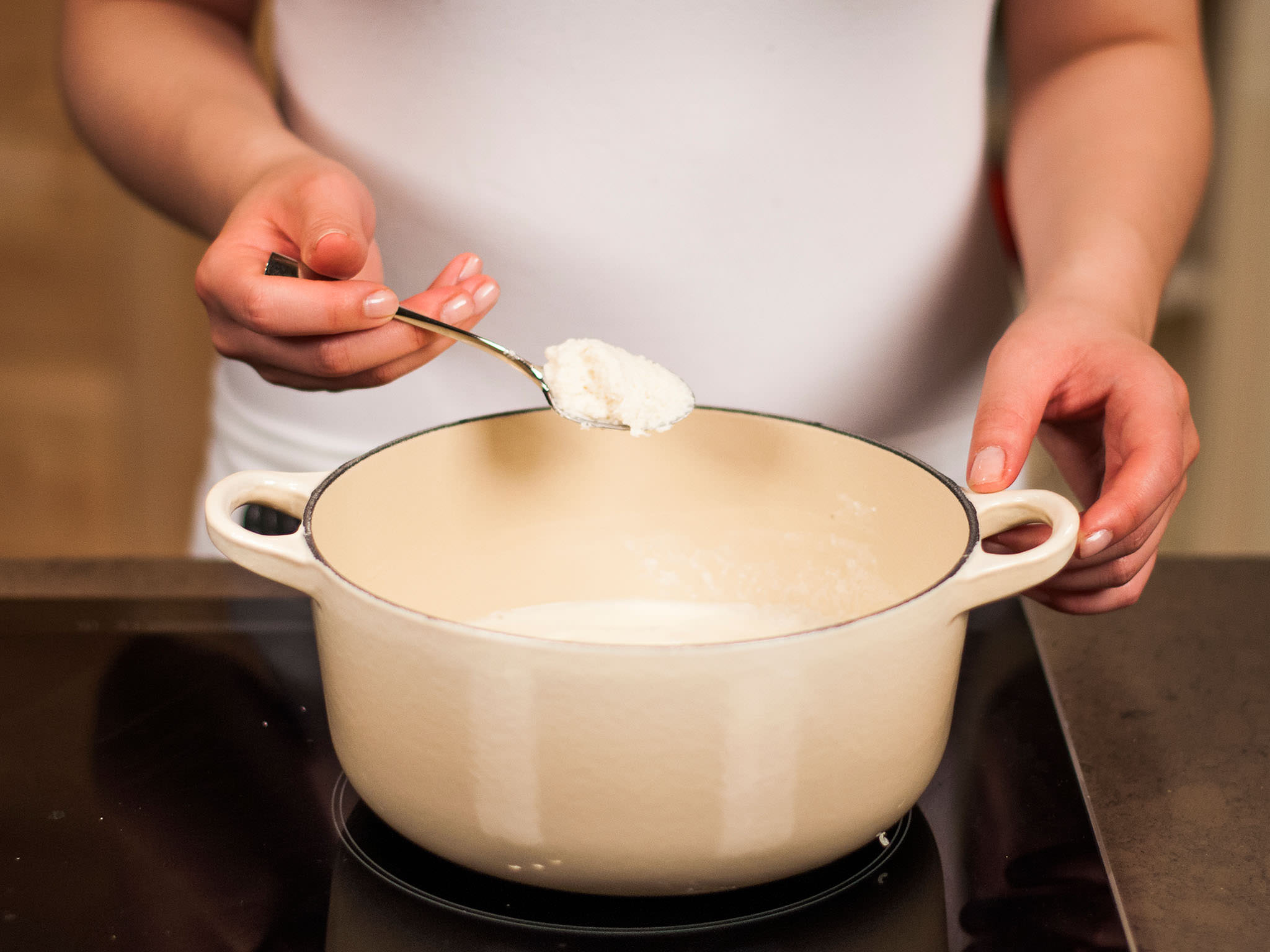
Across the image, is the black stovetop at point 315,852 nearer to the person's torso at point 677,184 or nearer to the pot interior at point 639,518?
the pot interior at point 639,518

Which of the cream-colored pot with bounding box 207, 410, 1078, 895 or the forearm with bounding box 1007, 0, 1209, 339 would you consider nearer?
the cream-colored pot with bounding box 207, 410, 1078, 895

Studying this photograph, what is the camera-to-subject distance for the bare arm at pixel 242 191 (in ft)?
1.89

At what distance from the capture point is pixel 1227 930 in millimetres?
432

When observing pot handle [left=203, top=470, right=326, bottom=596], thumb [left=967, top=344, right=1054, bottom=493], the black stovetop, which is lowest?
the black stovetop

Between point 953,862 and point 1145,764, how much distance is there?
0.15m

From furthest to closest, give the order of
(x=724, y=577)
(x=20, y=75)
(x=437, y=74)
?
(x=20, y=75)
(x=437, y=74)
(x=724, y=577)

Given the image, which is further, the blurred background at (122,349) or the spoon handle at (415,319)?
the blurred background at (122,349)

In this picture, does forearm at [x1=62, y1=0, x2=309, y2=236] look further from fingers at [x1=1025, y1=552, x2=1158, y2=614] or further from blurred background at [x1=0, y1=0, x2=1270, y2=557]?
blurred background at [x1=0, y1=0, x2=1270, y2=557]

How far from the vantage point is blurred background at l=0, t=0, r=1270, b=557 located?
1.95 metres

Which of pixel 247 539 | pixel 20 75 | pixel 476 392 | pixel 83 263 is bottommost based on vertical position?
pixel 83 263

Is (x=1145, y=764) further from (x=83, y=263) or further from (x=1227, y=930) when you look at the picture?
(x=83, y=263)

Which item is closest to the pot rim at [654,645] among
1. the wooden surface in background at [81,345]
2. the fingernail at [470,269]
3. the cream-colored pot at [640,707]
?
the cream-colored pot at [640,707]

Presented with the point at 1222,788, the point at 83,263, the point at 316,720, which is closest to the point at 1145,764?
the point at 1222,788

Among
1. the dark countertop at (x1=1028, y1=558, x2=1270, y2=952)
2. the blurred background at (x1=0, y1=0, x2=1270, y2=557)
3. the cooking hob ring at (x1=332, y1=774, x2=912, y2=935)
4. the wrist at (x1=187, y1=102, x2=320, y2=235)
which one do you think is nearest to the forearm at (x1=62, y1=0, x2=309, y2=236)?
the wrist at (x1=187, y1=102, x2=320, y2=235)
